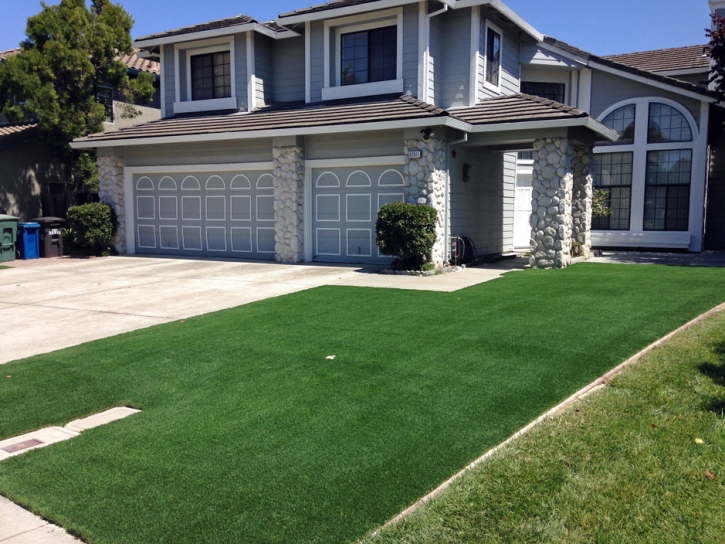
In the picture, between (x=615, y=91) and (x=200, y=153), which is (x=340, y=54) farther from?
(x=615, y=91)

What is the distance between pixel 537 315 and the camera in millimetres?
8547

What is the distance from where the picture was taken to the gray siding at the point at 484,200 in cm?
1566

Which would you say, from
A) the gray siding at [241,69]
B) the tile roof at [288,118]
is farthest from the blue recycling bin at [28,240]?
the gray siding at [241,69]

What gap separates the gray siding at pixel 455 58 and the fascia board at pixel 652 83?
21.5ft

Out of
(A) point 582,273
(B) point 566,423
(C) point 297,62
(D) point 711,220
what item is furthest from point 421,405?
(D) point 711,220

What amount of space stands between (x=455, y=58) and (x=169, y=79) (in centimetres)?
907

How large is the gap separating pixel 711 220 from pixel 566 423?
63.7ft

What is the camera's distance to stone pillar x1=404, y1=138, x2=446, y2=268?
45.9 ft

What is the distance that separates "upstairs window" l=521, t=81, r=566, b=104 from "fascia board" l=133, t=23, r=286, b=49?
25.4ft

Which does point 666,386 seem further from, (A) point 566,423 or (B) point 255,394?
(B) point 255,394

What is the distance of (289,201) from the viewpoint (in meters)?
16.0

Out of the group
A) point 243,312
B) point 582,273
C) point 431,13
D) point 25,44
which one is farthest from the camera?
point 25,44

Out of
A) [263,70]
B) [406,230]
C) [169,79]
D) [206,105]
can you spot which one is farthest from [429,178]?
[169,79]

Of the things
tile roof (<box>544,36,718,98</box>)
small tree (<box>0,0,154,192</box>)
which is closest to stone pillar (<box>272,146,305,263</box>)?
small tree (<box>0,0,154,192</box>)
